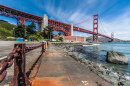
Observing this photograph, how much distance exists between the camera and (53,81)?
1673mm

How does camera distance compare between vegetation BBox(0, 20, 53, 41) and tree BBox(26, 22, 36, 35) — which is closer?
vegetation BBox(0, 20, 53, 41)

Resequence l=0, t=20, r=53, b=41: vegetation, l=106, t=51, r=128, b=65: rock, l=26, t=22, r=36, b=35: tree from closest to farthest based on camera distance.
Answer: l=106, t=51, r=128, b=65: rock < l=0, t=20, r=53, b=41: vegetation < l=26, t=22, r=36, b=35: tree

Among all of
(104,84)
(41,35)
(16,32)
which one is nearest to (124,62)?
(104,84)

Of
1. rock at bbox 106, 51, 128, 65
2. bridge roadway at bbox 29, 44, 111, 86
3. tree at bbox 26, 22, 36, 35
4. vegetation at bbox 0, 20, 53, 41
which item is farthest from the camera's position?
tree at bbox 26, 22, 36, 35

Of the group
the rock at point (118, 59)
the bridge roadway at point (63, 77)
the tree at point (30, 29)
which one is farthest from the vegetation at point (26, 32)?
the bridge roadway at point (63, 77)

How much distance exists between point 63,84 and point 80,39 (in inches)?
2672

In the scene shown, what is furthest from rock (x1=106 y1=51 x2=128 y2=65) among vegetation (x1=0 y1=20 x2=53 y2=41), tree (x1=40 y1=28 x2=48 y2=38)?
tree (x1=40 y1=28 x2=48 y2=38)

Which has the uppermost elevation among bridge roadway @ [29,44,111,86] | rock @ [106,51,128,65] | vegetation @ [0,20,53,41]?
vegetation @ [0,20,53,41]

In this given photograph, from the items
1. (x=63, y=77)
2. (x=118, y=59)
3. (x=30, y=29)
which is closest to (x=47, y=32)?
(x=30, y=29)

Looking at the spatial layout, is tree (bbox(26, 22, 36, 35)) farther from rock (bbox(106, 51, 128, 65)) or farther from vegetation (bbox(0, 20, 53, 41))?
rock (bbox(106, 51, 128, 65))

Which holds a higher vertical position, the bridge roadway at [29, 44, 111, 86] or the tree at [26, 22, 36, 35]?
the tree at [26, 22, 36, 35]

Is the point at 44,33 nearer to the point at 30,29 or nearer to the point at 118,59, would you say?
the point at 30,29

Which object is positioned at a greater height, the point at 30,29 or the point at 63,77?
the point at 30,29

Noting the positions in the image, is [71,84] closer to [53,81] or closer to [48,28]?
[53,81]
